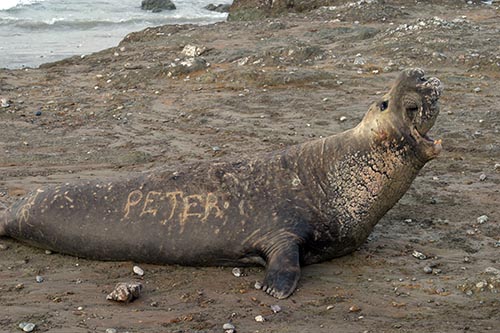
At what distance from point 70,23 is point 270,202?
71.5ft

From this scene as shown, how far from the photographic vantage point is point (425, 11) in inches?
711

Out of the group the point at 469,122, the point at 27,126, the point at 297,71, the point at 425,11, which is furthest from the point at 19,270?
the point at 425,11

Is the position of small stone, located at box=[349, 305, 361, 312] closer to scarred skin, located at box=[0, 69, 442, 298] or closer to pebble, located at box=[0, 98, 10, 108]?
scarred skin, located at box=[0, 69, 442, 298]

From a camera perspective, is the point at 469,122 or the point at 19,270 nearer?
the point at 19,270

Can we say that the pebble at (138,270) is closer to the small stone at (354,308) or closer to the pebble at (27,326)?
the pebble at (27,326)

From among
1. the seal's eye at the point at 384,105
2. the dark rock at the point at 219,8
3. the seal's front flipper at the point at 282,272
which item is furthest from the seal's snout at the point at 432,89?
the dark rock at the point at 219,8

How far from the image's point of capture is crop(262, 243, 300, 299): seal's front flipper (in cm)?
505

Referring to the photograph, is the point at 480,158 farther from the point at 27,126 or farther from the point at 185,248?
the point at 27,126

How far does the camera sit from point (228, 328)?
4.55 metres

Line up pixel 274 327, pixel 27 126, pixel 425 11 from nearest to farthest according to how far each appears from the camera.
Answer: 1. pixel 274 327
2. pixel 27 126
3. pixel 425 11

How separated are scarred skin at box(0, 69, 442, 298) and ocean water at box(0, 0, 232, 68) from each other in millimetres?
12057

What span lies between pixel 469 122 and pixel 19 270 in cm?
585

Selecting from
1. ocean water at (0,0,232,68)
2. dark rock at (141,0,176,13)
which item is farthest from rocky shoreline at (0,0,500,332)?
dark rock at (141,0,176,13)

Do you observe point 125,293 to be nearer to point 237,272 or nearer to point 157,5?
point 237,272
